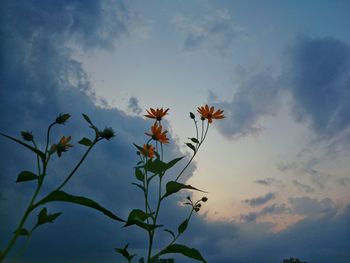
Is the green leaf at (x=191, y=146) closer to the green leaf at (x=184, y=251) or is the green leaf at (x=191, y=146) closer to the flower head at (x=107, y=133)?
the green leaf at (x=184, y=251)

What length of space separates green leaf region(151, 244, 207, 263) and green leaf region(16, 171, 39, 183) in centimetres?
144

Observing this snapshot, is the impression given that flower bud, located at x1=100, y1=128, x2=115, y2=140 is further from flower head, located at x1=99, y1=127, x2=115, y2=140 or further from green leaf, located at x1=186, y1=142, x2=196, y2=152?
green leaf, located at x1=186, y1=142, x2=196, y2=152

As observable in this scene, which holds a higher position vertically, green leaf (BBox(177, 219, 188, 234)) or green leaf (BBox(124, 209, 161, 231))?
green leaf (BBox(177, 219, 188, 234))

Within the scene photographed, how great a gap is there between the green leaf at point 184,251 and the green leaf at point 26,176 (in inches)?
56.6

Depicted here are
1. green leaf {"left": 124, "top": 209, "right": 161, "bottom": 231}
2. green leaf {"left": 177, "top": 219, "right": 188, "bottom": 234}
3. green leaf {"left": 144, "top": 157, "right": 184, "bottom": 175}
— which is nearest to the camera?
green leaf {"left": 124, "top": 209, "right": 161, "bottom": 231}

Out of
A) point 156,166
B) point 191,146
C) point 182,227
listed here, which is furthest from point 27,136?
point 182,227

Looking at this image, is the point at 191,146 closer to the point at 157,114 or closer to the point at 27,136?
the point at 157,114

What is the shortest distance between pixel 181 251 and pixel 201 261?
0.26 m

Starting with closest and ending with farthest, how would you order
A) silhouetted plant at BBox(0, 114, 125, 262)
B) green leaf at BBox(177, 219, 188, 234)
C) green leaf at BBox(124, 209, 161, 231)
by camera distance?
silhouetted plant at BBox(0, 114, 125, 262) < green leaf at BBox(124, 209, 161, 231) < green leaf at BBox(177, 219, 188, 234)

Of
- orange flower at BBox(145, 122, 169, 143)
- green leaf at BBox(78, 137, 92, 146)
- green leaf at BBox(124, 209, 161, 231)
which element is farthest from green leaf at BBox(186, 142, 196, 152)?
green leaf at BBox(78, 137, 92, 146)

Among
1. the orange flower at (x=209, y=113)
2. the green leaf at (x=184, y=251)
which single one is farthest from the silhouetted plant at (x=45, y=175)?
the orange flower at (x=209, y=113)

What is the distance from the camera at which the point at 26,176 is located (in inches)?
76.0

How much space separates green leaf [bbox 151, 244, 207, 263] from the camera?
2.77 m

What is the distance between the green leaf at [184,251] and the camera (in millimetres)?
2766
